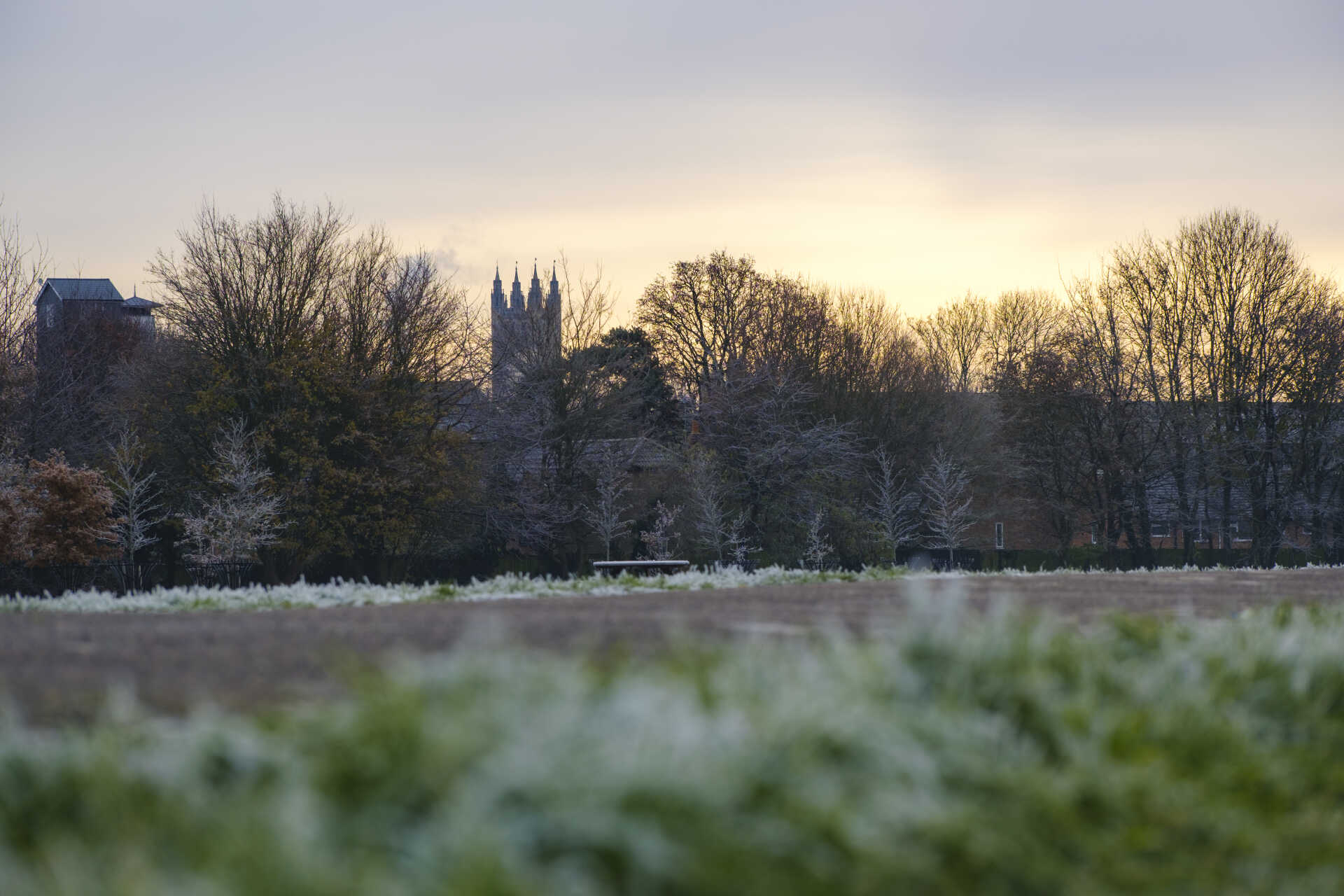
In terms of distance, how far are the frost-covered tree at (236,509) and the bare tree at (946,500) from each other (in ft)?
67.2

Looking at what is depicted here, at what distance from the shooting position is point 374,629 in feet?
17.4

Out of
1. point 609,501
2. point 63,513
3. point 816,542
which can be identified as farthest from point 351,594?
point 609,501

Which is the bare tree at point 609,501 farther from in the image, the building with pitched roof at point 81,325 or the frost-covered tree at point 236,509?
the building with pitched roof at point 81,325

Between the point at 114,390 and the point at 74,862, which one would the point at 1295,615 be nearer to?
the point at 74,862

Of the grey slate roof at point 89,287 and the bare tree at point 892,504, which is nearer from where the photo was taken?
the bare tree at point 892,504

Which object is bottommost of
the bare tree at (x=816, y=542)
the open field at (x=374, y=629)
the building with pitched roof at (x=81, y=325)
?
the open field at (x=374, y=629)

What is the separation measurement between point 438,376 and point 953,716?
32.8m

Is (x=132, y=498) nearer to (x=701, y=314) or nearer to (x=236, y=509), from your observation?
(x=236, y=509)

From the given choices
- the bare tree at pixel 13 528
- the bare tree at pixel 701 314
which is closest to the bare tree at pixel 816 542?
the bare tree at pixel 701 314

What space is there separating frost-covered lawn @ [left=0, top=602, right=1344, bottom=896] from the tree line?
23873mm

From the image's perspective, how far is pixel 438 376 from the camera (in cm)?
3522

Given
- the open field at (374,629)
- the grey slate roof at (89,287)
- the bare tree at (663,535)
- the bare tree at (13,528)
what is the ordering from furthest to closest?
the grey slate roof at (89,287), the bare tree at (663,535), the bare tree at (13,528), the open field at (374,629)

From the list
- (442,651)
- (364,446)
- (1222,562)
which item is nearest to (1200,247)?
(1222,562)

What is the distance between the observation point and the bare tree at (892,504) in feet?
130
